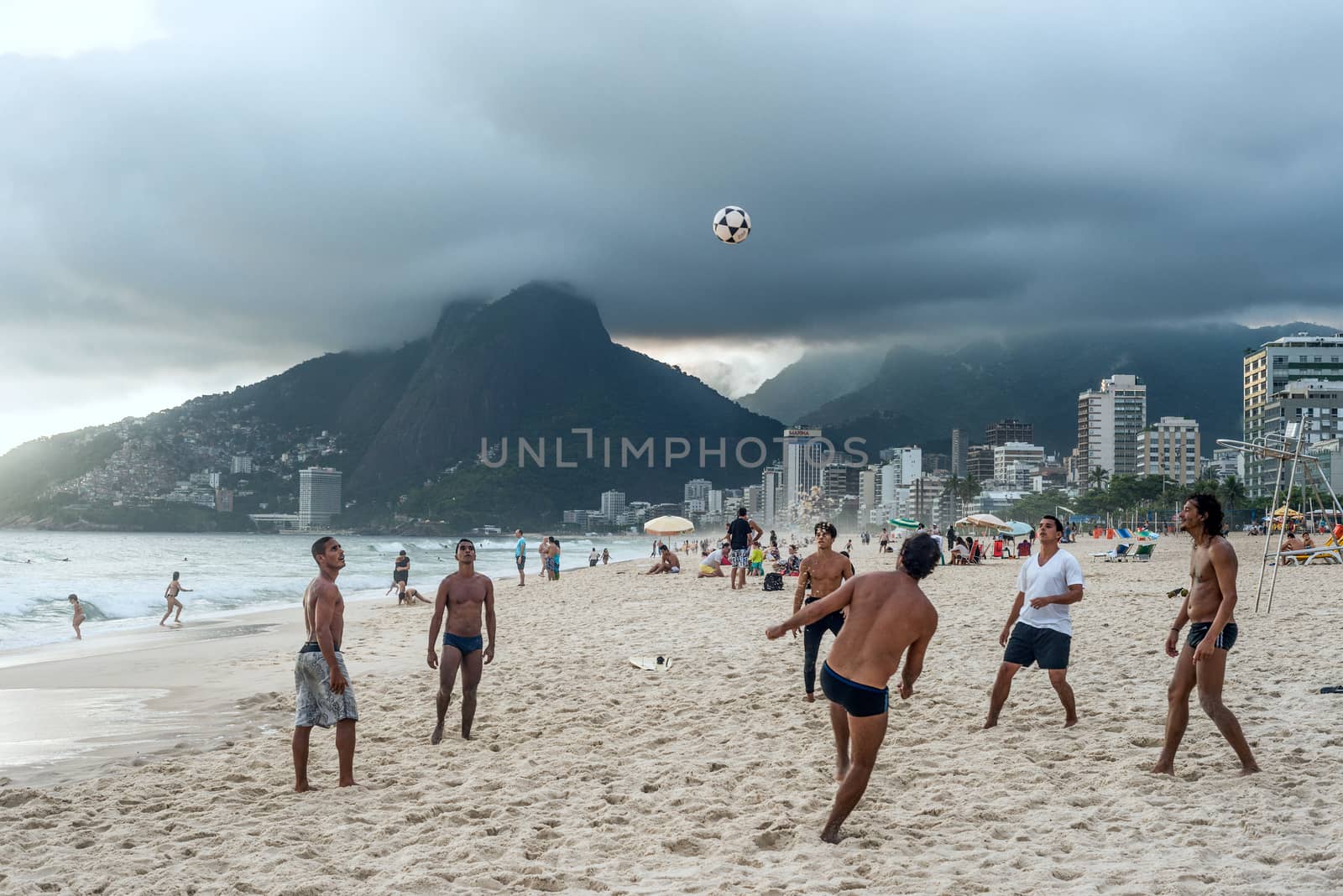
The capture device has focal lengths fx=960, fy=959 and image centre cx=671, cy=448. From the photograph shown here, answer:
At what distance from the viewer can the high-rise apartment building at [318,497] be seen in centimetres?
16688

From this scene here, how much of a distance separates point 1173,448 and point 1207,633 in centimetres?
19037

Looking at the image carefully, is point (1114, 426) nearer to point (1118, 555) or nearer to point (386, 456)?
point (386, 456)

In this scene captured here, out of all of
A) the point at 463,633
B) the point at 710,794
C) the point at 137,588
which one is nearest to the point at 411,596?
the point at 463,633

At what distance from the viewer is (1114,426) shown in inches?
7564

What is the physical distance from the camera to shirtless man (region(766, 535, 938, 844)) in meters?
4.27

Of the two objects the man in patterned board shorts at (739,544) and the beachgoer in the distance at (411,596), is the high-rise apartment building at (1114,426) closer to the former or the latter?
the man in patterned board shorts at (739,544)

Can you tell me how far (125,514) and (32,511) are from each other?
39.0 feet

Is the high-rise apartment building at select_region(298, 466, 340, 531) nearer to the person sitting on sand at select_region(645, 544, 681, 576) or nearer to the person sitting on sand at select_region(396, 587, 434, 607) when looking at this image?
the person sitting on sand at select_region(645, 544, 681, 576)

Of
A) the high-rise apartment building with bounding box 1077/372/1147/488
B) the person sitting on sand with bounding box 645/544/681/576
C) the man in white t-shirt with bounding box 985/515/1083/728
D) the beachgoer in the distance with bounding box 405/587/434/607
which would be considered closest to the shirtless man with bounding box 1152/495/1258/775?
the man in white t-shirt with bounding box 985/515/1083/728

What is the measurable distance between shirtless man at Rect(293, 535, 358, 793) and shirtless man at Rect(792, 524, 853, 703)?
11.7 ft

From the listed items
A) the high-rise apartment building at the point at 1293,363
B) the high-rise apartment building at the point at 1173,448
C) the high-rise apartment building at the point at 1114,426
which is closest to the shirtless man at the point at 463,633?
the high-rise apartment building at the point at 1293,363

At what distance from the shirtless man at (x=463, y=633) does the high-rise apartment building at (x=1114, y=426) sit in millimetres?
199610

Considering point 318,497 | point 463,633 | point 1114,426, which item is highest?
point 1114,426

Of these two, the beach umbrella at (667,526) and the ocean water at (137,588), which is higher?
the beach umbrella at (667,526)
